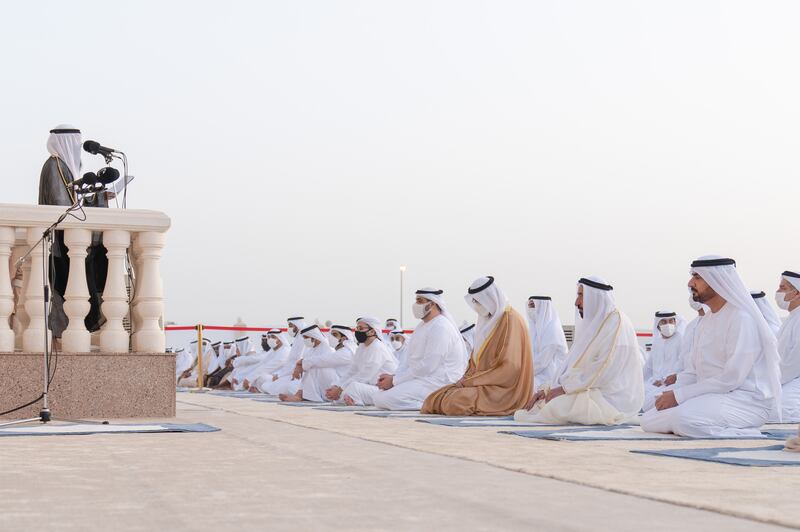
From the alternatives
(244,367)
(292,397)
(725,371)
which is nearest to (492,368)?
(725,371)

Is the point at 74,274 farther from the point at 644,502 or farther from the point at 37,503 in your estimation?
the point at 644,502

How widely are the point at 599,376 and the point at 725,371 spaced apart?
1.50m

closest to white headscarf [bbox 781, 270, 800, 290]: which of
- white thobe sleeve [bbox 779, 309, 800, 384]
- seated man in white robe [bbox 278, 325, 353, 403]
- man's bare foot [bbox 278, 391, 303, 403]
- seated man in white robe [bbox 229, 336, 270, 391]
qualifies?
white thobe sleeve [bbox 779, 309, 800, 384]

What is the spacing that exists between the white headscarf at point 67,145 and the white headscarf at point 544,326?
655 cm

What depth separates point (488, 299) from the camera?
1101 cm

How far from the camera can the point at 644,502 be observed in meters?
3.62

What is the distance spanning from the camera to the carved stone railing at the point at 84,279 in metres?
8.39

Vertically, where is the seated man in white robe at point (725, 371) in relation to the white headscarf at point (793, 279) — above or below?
below

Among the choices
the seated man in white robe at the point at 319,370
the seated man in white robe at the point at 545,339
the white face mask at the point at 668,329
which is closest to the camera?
the seated man in white robe at the point at 545,339

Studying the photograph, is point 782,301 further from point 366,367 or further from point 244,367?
point 244,367

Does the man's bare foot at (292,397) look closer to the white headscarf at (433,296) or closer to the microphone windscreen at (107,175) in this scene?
the white headscarf at (433,296)

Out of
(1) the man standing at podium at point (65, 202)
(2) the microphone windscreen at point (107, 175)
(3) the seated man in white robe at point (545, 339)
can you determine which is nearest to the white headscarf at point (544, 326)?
(3) the seated man in white robe at point (545, 339)

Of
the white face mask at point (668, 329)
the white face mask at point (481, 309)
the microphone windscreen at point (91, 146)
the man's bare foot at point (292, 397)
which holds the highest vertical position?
the microphone windscreen at point (91, 146)

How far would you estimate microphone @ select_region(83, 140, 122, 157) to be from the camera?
26.4 ft
